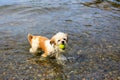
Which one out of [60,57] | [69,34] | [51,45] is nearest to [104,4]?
[69,34]

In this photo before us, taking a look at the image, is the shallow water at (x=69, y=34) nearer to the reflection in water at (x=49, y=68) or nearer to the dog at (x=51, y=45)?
the reflection in water at (x=49, y=68)

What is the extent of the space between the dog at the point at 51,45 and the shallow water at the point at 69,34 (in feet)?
1.22

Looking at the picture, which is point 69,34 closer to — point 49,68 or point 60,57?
point 60,57

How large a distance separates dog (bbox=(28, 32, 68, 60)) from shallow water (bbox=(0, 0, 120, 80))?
372 mm

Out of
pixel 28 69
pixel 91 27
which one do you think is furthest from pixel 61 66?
pixel 91 27

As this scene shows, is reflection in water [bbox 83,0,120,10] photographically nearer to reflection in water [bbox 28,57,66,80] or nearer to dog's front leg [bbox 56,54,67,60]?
dog's front leg [bbox 56,54,67,60]

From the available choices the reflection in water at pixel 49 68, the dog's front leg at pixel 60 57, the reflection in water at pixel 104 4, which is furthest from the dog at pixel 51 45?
the reflection in water at pixel 104 4

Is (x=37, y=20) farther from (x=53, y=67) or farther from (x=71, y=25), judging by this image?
(x=53, y=67)

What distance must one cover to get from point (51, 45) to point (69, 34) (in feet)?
13.2

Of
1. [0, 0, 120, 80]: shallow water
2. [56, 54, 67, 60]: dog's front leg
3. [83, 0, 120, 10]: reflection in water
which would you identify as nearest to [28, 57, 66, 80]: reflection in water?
[0, 0, 120, 80]: shallow water

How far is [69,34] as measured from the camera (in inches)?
526

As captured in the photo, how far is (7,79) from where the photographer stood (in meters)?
8.91

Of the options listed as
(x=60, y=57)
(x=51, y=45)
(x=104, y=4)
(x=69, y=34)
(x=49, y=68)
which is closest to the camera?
(x=51, y=45)

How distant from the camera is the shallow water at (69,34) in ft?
30.9
